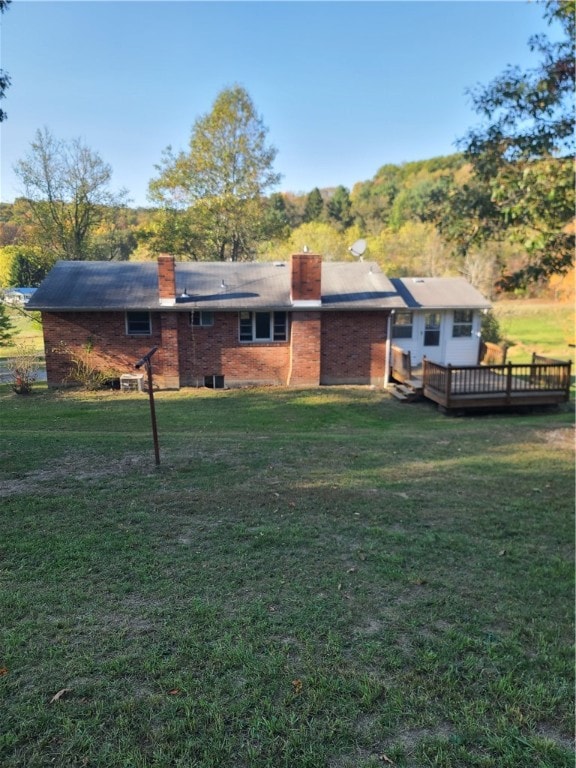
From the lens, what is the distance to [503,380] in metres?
14.8

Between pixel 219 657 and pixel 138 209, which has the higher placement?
pixel 138 209

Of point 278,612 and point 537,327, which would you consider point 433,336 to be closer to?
point 278,612

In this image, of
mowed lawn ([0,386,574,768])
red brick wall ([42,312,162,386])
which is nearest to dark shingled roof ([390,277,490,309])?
red brick wall ([42,312,162,386])

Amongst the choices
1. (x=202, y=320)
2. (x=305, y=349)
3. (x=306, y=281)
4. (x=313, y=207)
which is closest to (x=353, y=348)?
(x=305, y=349)

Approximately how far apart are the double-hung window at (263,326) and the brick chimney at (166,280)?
2349 millimetres

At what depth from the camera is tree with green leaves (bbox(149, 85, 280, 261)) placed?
31.5 m

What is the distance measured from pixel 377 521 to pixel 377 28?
1061cm

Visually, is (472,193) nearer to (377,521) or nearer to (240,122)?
(377,521)

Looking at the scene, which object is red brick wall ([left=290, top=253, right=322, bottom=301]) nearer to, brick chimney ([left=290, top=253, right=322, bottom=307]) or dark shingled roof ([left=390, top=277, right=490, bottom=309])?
brick chimney ([left=290, top=253, right=322, bottom=307])

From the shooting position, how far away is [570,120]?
645 centimetres

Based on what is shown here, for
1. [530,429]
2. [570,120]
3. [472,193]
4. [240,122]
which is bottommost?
[530,429]

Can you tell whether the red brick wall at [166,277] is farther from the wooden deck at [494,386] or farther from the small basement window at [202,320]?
the wooden deck at [494,386]

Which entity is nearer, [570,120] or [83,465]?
[570,120]

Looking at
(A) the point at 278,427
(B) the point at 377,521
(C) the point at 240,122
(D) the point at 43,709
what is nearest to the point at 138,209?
(C) the point at 240,122
